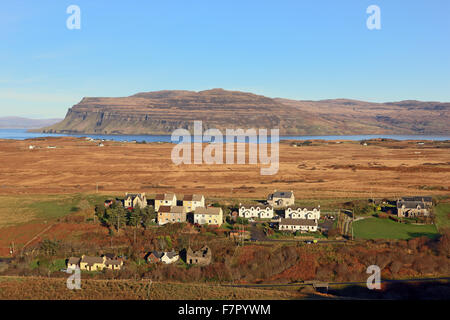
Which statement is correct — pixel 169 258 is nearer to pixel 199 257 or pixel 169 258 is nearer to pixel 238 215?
pixel 199 257

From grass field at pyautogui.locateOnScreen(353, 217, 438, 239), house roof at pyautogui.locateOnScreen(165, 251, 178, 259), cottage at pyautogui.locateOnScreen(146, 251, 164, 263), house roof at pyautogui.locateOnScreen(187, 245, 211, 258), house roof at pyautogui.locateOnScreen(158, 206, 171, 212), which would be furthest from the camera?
house roof at pyautogui.locateOnScreen(158, 206, 171, 212)

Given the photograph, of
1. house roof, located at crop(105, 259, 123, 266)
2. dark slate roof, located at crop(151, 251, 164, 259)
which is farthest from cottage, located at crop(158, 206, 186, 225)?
house roof, located at crop(105, 259, 123, 266)

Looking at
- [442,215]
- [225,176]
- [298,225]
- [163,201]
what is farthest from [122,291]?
[225,176]

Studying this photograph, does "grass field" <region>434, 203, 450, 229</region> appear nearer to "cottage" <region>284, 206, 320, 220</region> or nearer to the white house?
"cottage" <region>284, 206, 320, 220</region>

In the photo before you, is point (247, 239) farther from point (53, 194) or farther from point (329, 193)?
point (53, 194)

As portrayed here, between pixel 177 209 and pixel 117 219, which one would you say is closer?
pixel 117 219

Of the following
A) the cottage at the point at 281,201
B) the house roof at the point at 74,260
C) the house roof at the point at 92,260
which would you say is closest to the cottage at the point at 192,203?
the cottage at the point at 281,201

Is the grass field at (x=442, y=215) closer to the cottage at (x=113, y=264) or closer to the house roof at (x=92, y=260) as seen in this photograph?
the cottage at (x=113, y=264)
